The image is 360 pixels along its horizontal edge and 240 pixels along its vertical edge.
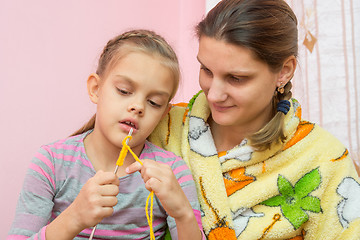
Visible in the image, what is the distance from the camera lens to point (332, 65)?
171 cm

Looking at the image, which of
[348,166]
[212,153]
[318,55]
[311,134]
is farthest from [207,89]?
[318,55]

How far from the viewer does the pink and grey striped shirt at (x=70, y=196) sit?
0.97 metres

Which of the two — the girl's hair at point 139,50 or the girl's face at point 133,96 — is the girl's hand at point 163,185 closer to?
the girl's face at point 133,96

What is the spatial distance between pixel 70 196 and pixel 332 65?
1178 mm

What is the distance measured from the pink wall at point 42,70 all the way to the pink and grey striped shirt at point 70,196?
0.53m

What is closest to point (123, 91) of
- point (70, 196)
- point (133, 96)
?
point (133, 96)

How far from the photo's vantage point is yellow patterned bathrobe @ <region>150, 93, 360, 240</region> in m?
1.16

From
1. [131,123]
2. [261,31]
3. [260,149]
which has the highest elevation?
[261,31]

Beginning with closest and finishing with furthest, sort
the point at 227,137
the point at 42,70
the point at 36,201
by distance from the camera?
the point at 36,201, the point at 227,137, the point at 42,70

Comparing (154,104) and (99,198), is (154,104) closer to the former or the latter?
(154,104)

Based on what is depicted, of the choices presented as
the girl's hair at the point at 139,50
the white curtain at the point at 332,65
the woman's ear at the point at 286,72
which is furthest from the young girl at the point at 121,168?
the white curtain at the point at 332,65

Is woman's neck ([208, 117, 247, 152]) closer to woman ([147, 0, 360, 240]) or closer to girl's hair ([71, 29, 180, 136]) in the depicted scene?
woman ([147, 0, 360, 240])

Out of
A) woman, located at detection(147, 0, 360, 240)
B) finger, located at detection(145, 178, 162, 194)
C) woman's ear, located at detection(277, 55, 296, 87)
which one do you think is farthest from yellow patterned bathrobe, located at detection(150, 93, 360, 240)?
finger, located at detection(145, 178, 162, 194)

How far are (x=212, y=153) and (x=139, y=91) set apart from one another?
1.04 feet
